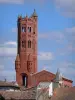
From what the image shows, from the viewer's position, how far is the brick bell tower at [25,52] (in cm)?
10231

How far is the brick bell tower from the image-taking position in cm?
10231

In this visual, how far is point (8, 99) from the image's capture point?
65812 mm

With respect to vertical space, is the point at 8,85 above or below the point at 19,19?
below

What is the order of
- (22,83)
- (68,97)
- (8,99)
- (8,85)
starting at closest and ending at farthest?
(68,97) < (8,99) < (8,85) < (22,83)

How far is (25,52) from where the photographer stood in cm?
10262

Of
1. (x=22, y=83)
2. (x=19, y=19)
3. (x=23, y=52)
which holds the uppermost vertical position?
(x=19, y=19)

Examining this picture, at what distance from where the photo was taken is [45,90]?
63688 millimetres

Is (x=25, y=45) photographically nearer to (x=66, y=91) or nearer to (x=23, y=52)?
(x=23, y=52)

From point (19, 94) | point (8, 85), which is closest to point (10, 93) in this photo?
point (19, 94)

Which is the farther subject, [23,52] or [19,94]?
[23,52]

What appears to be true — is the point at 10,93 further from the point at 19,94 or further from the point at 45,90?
the point at 45,90

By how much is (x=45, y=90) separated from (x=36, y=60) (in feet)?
133

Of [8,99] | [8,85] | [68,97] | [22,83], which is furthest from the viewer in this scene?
[22,83]

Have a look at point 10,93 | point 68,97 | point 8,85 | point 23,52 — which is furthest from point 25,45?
point 68,97
